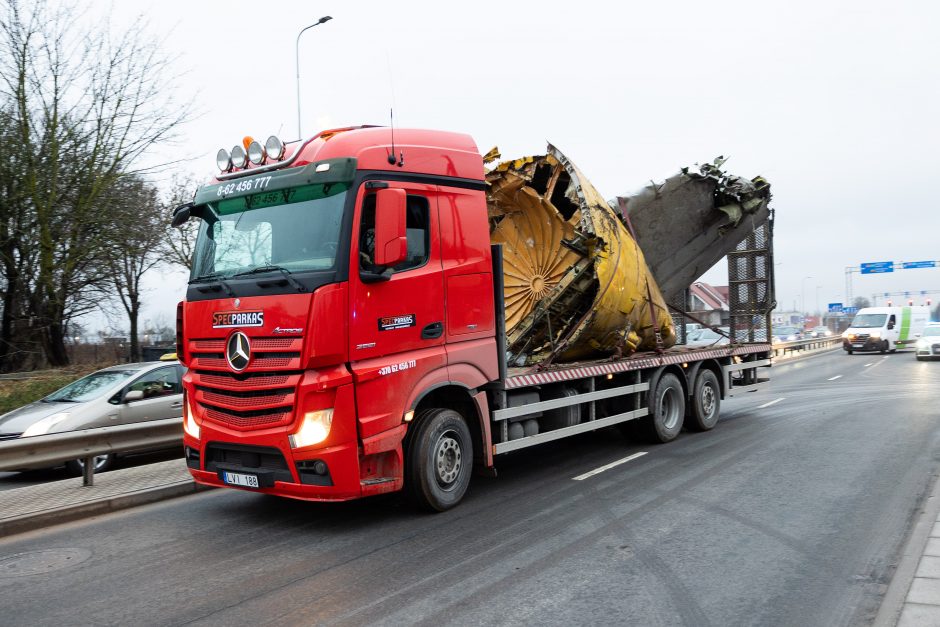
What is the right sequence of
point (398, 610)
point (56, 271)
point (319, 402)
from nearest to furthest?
point (398, 610), point (319, 402), point (56, 271)

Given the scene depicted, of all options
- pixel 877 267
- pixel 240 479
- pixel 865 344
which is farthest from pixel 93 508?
pixel 877 267

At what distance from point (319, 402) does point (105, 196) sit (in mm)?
14521

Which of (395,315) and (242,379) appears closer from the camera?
(242,379)

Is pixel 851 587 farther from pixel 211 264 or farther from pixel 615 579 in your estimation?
pixel 211 264

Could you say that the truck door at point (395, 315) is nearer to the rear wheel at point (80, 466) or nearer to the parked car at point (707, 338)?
the rear wheel at point (80, 466)

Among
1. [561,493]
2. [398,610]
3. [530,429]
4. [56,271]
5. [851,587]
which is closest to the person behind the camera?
[398,610]

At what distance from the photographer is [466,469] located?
20.6 ft

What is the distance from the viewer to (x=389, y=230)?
211 inches

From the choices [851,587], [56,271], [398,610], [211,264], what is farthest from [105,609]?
[56,271]

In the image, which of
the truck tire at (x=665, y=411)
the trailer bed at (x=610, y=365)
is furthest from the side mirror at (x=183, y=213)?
the truck tire at (x=665, y=411)

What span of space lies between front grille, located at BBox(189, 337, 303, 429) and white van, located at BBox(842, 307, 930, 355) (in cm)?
3394

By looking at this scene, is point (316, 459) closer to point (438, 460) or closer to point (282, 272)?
point (438, 460)

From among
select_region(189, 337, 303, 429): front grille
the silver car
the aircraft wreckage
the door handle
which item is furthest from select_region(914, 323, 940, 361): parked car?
select_region(189, 337, 303, 429): front grille

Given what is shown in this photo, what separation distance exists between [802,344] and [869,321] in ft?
13.1
